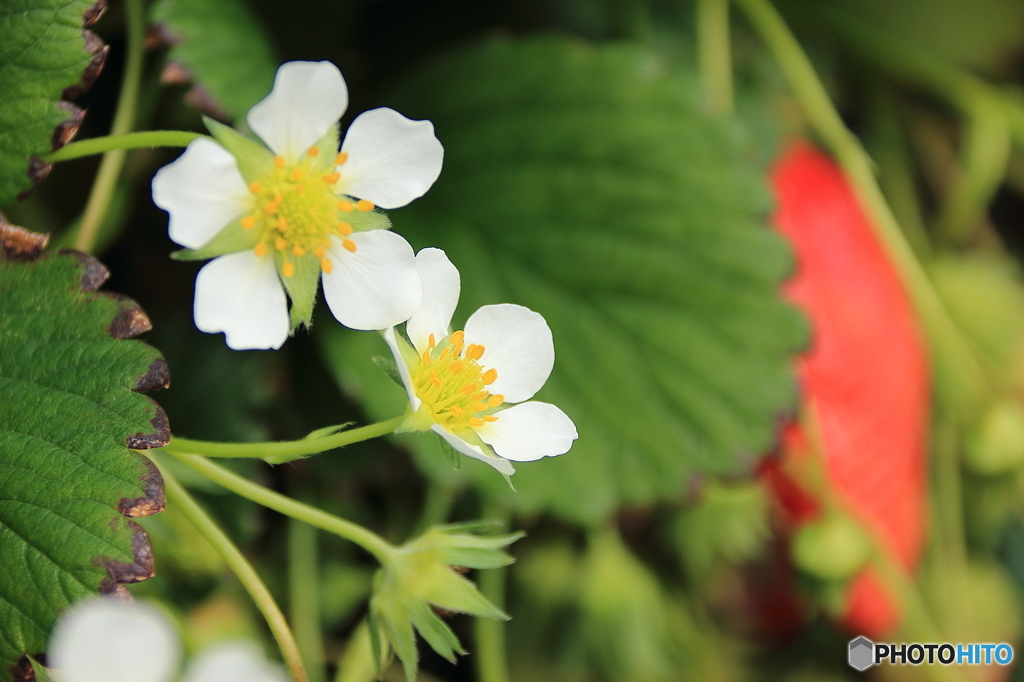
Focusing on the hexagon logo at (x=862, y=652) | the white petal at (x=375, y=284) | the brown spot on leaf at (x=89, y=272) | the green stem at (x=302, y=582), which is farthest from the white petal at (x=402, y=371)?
the hexagon logo at (x=862, y=652)

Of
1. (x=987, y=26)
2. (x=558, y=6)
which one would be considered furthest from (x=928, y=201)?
(x=558, y=6)

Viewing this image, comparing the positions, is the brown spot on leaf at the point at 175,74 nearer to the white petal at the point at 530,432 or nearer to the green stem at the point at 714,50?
the white petal at the point at 530,432

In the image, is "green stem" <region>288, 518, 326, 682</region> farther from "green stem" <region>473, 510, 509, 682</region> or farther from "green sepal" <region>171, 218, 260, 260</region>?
"green sepal" <region>171, 218, 260, 260</region>

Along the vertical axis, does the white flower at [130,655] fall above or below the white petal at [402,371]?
below

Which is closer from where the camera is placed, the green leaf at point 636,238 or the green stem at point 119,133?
the green stem at point 119,133

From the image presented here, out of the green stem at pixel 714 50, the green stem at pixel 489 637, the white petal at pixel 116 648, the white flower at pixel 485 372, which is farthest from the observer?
the green stem at pixel 714 50

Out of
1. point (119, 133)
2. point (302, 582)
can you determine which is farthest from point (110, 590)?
point (302, 582)

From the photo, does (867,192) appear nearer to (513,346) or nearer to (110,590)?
(513,346)
